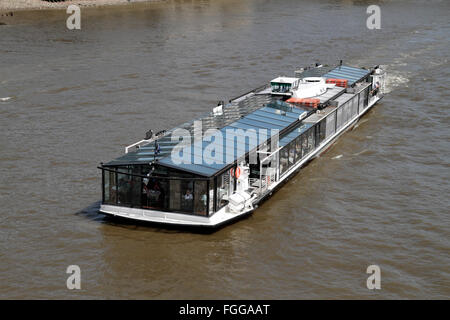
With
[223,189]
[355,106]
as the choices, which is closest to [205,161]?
[223,189]

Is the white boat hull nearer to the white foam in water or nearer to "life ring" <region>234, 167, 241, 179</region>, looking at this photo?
"life ring" <region>234, 167, 241, 179</region>

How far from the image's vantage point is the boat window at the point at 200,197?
77.7ft

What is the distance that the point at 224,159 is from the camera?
993 inches

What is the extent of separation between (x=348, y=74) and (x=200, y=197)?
2116 cm

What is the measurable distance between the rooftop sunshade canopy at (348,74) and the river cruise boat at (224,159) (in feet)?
17.3

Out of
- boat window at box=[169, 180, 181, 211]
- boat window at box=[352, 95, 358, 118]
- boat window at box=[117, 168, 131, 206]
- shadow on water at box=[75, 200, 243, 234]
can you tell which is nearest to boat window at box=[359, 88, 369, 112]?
boat window at box=[352, 95, 358, 118]

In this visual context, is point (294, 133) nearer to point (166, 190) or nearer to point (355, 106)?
point (166, 190)

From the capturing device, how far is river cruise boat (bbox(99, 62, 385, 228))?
23953 mm

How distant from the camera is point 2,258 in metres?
22.7

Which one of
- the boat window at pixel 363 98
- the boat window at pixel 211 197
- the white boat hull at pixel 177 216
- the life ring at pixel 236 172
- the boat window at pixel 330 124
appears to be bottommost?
the white boat hull at pixel 177 216

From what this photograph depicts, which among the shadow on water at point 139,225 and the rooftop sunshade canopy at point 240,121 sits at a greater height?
the rooftop sunshade canopy at point 240,121

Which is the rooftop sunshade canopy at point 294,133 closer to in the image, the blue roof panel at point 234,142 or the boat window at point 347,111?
the blue roof panel at point 234,142

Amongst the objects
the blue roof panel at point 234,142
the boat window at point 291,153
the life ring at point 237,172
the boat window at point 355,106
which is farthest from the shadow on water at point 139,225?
the boat window at point 355,106
